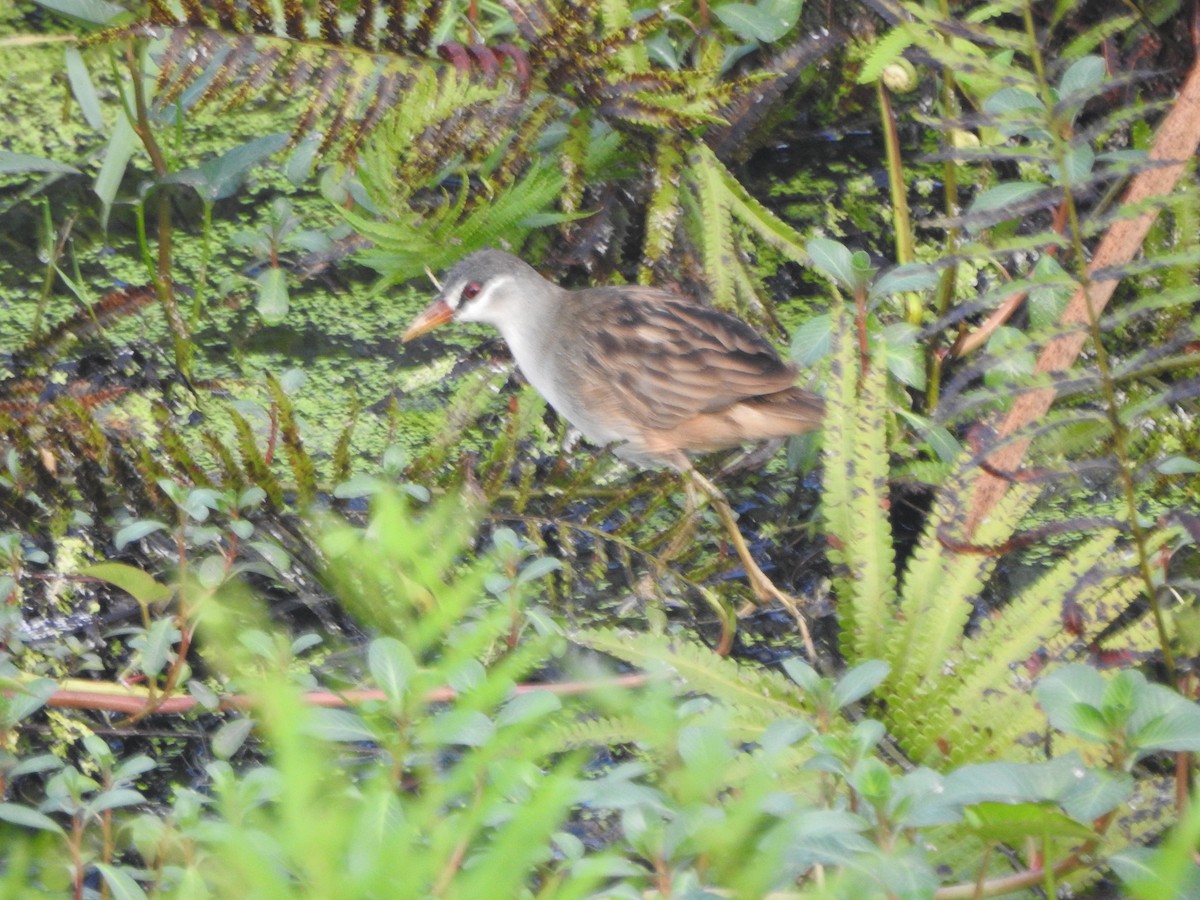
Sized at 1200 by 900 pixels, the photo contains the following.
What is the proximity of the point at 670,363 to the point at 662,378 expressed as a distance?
0.12 ft

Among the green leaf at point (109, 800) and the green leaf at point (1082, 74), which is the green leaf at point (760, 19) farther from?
the green leaf at point (109, 800)

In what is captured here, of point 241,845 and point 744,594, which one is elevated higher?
point 241,845

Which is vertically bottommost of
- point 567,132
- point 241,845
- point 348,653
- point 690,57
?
point 348,653

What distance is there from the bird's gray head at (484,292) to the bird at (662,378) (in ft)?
0.06

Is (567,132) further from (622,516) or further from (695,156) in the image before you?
(622,516)

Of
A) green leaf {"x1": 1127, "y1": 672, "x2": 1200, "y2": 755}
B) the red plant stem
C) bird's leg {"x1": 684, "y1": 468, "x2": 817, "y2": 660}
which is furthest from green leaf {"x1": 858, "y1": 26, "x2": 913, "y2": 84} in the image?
green leaf {"x1": 1127, "y1": 672, "x2": 1200, "y2": 755}

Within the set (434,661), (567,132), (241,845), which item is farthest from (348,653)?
(241,845)

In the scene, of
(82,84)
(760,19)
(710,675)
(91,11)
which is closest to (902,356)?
(710,675)

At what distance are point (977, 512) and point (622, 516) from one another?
0.85 metres

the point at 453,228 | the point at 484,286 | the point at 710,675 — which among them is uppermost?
Answer: the point at 453,228

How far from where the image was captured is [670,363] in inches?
132

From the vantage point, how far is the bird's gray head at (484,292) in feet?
12.3

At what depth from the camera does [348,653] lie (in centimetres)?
300

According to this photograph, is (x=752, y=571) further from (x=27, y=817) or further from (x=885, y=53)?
(x=27, y=817)
